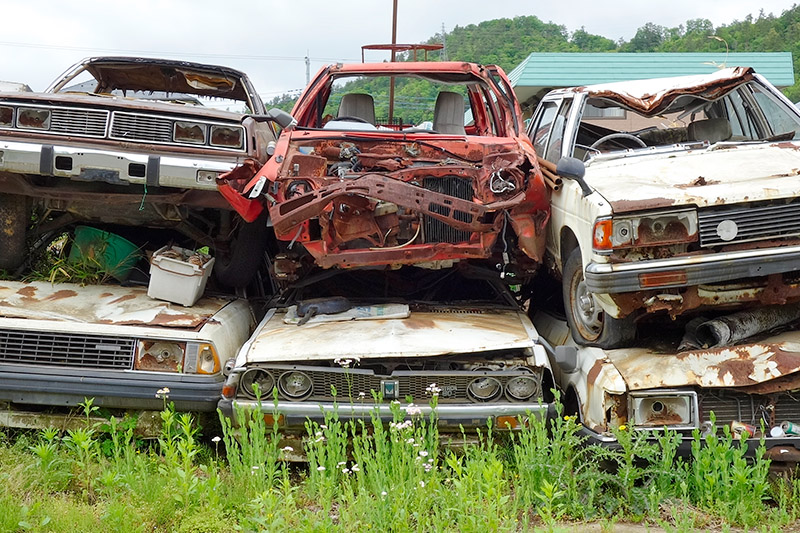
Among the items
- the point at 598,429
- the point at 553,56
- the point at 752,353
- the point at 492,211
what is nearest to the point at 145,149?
the point at 492,211

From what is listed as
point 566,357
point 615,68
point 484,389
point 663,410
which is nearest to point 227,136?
point 484,389

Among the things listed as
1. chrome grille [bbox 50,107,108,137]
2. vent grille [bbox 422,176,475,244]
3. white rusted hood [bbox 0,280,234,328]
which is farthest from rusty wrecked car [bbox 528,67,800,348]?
chrome grille [bbox 50,107,108,137]

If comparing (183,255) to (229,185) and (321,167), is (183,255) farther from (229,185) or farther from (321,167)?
(321,167)

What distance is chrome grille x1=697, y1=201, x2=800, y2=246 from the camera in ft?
13.7

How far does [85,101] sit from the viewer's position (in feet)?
17.9

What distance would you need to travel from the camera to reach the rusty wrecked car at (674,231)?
414 centimetres

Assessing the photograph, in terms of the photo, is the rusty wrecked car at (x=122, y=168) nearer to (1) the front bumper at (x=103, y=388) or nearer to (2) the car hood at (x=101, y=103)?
(2) the car hood at (x=101, y=103)

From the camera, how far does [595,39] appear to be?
45.0m

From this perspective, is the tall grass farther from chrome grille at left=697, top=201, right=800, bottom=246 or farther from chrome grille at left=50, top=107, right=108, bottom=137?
chrome grille at left=50, top=107, right=108, bottom=137

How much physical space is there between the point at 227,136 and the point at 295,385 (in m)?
2.05

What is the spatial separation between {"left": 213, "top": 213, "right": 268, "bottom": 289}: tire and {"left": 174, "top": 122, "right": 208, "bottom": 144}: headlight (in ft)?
2.37

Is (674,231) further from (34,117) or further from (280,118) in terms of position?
(34,117)

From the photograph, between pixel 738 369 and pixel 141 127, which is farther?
pixel 141 127

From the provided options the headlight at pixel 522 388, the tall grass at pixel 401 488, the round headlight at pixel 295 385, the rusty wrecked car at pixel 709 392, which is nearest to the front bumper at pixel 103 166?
the round headlight at pixel 295 385
